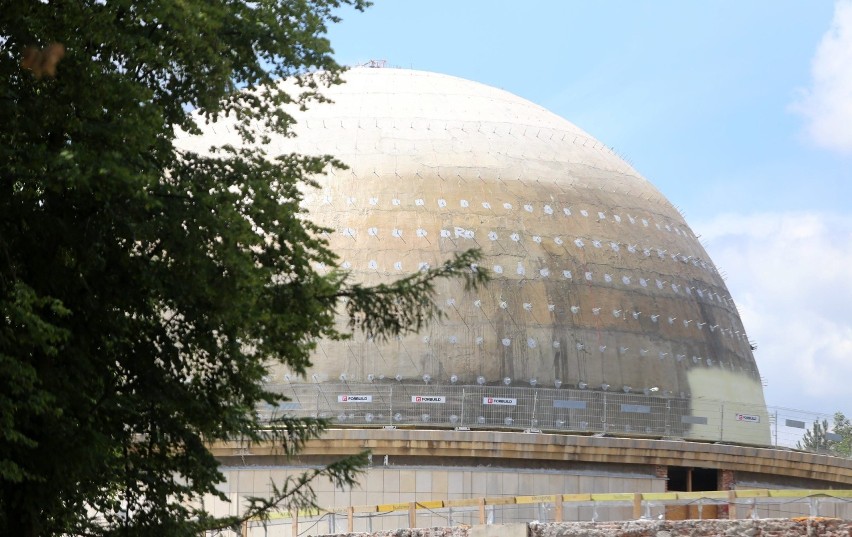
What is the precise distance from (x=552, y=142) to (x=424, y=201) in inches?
180

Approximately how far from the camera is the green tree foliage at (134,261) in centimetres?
1388

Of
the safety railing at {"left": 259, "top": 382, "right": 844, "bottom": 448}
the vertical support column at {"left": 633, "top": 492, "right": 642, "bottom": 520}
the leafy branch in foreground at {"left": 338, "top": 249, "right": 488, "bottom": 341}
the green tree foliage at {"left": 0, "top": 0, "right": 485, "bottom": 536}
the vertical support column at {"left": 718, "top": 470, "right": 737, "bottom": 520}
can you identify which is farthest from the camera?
the safety railing at {"left": 259, "top": 382, "right": 844, "bottom": 448}

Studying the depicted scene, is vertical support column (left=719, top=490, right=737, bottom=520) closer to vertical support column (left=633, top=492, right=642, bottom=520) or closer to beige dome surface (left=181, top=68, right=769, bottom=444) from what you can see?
vertical support column (left=633, top=492, right=642, bottom=520)

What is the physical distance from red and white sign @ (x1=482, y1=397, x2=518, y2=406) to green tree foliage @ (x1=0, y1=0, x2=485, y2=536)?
→ 16257mm

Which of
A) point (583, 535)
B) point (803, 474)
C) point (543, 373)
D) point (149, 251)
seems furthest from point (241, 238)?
point (803, 474)

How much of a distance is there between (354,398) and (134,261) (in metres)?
17.7

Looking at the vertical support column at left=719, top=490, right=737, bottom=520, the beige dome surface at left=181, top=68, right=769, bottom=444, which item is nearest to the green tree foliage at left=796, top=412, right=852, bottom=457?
the beige dome surface at left=181, top=68, right=769, bottom=444

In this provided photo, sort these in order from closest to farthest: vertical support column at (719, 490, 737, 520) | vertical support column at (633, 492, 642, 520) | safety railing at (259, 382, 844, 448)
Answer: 1. vertical support column at (719, 490, 737, 520)
2. vertical support column at (633, 492, 642, 520)
3. safety railing at (259, 382, 844, 448)

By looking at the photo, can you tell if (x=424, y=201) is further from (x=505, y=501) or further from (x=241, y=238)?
(x=241, y=238)

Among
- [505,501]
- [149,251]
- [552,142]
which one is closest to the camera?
[149,251]

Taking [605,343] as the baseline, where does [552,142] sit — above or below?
above

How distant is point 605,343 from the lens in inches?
1326

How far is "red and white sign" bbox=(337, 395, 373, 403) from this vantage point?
32219 mm

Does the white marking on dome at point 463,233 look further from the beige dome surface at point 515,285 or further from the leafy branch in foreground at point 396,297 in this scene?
the leafy branch in foreground at point 396,297
